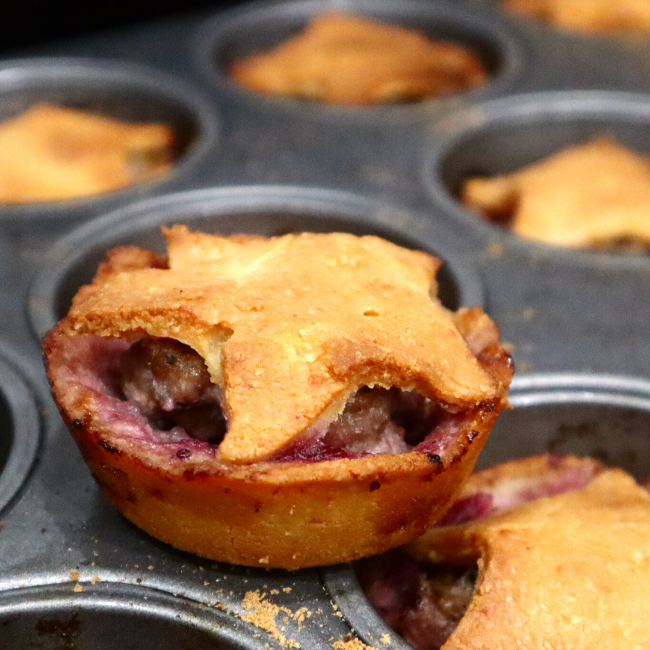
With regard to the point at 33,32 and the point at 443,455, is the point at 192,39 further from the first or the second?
the point at 443,455

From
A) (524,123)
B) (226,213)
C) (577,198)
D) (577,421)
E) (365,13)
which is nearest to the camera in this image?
(577,421)

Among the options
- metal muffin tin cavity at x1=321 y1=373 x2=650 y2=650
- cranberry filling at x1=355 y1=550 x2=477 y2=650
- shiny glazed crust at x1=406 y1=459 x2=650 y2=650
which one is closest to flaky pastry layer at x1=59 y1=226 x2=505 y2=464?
shiny glazed crust at x1=406 y1=459 x2=650 y2=650

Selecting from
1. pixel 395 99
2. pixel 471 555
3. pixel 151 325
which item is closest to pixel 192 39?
pixel 395 99

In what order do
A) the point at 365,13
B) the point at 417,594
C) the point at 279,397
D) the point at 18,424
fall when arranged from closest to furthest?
the point at 279,397 < the point at 417,594 < the point at 18,424 < the point at 365,13

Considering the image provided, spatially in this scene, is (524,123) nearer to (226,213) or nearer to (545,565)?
(226,213)

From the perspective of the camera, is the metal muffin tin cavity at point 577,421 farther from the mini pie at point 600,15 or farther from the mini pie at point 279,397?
the mini pie at point 600,15

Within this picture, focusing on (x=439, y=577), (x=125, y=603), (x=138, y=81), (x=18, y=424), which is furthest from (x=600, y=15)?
(x=125, y=603)
